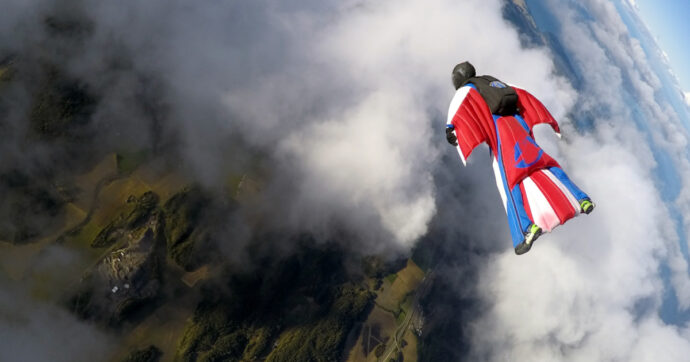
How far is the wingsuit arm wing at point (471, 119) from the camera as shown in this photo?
509 inches

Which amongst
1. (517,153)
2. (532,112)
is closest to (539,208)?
(517,153)

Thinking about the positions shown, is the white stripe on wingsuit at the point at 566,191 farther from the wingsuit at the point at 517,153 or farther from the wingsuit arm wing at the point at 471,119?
the wingsuit arm wing at the point at 471,119

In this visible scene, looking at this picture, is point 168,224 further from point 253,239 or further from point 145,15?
point 145,15

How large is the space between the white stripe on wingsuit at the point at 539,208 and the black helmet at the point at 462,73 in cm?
490

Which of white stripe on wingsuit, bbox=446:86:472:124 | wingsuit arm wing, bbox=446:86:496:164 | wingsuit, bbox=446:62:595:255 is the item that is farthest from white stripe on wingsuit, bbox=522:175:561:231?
white stripe on wingsuit, bbox=446:86:472:124

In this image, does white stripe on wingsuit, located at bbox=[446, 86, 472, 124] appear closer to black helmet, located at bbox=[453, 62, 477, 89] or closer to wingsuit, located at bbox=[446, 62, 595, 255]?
wingsuit, located at bbox=[446, 62, 595, 255]

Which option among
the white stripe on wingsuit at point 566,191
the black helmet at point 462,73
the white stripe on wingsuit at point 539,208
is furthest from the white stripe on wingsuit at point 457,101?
the white stripe on wingsuit at point 566,191

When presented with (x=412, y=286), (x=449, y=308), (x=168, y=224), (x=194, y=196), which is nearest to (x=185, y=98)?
(x=194, y=196)

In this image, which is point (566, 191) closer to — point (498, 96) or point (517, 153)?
point (517, 153)

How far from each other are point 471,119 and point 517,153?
2159 millimetres

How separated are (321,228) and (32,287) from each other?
67.3 metres

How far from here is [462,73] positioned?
46.1 ft

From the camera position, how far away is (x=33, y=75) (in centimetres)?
7112

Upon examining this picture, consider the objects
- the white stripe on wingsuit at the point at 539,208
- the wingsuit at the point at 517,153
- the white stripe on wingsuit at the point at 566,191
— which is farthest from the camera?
the wingsuit at the point at 517,153
